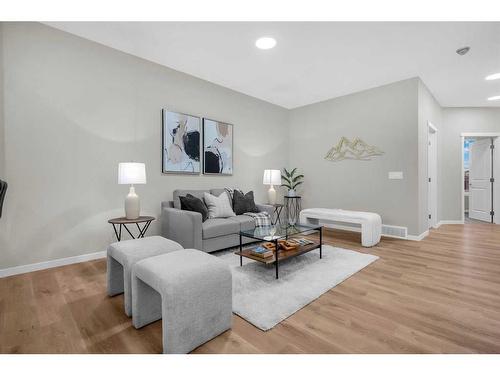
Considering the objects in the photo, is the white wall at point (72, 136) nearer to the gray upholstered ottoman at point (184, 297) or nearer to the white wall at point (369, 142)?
the gray upholstered ottoman at point (184, 297)

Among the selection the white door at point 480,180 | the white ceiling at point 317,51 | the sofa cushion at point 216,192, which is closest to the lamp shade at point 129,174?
the sofa cushion at point 216,192

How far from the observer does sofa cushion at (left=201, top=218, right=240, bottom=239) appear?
3051 mm

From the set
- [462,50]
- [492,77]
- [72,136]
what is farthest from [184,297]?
[492,77]

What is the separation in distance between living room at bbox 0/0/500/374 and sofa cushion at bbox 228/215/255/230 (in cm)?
4

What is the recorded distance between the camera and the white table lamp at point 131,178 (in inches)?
109

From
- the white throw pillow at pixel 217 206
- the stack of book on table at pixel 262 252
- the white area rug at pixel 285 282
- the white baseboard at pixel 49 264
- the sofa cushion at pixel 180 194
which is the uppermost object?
the sofa cushion at pixel 180 194

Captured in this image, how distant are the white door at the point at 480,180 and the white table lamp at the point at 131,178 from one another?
7.50 meters

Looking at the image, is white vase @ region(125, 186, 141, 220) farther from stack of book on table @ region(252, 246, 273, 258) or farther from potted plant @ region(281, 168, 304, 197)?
potted plant @ region(281, 168, 304, 197)

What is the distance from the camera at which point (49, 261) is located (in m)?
2.74

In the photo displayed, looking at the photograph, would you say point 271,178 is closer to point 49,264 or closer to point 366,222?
point 366,222

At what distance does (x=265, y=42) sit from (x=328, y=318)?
296cm

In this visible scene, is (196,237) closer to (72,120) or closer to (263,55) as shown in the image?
(72,120)

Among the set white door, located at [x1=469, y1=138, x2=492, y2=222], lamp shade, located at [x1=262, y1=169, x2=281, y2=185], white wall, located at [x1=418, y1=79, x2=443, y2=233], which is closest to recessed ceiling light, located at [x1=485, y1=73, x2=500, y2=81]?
white wall, located at [x1=418, y1=79, x2=443, y2=233]

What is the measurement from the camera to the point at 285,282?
2.35 meters
